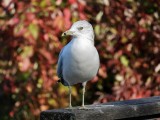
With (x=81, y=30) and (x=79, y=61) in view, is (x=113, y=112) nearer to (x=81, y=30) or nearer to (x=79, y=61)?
(x=79, y=61)

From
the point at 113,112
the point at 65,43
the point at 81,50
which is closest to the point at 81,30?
the point at 81,50

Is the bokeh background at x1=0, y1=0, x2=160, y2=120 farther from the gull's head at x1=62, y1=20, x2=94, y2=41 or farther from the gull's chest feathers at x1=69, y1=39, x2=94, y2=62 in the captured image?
the gull's chest feathers at x1=69, y1=39, x2=94, y2=62

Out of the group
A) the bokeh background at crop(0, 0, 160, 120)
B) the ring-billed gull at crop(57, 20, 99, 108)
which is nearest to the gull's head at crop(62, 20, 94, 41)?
the ring-billed gull at crop(57, 20, 99, 108)

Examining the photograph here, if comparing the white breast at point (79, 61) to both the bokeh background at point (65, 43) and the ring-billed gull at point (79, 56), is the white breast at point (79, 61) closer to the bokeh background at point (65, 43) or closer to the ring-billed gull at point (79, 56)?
the ring-billed gull at point (79, 56)

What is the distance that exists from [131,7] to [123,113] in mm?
3279

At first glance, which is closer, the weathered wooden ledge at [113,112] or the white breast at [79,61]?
the weathered wooden ledge at [113,112]

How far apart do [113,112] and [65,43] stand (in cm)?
318

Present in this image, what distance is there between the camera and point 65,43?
5605 millimetres

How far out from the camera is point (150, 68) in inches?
224

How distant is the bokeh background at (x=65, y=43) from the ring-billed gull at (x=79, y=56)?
2.49 metres

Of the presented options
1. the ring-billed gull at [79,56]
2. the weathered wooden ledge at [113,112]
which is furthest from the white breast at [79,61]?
the weathered wooden ledge at [113,112]

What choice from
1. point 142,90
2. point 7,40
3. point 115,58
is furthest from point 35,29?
point 142,90

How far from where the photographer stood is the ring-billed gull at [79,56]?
2.51 metres

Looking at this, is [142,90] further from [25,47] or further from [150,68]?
[25,47]
